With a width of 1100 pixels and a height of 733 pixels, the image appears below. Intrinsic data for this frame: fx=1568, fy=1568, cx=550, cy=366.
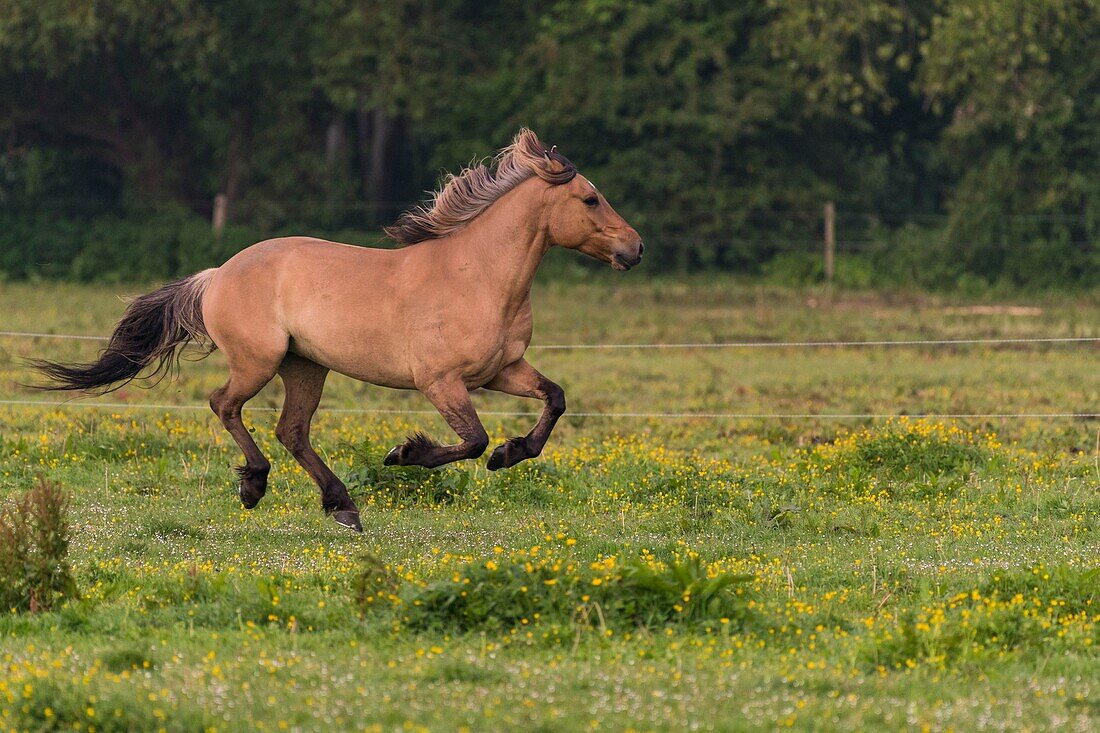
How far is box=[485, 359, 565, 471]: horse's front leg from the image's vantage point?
373 inches

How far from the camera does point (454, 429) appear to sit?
31.0 feet

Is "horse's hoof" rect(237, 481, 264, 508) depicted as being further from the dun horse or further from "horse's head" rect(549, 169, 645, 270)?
"horse's head" rect(549, 169, 645, 270)

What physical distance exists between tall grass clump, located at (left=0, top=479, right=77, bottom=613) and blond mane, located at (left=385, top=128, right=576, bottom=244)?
312 centimetres

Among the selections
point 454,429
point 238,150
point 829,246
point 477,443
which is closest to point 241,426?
point 454,429

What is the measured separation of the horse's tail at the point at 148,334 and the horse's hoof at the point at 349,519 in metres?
1.61

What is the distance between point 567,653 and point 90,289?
25418 mm

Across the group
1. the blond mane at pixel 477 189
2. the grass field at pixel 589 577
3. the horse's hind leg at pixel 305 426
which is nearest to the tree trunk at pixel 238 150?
the grass field at pixel 589 577

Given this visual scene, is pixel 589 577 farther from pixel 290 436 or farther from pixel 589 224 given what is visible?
pixel 290 436

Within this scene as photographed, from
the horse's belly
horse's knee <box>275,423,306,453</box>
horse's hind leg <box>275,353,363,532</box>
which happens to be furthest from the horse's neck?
horse's knee <box>275,423,306,453</box>

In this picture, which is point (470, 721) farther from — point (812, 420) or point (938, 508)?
point (812, 420)

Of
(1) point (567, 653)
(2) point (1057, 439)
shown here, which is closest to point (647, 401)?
(2) point (1057, 439)

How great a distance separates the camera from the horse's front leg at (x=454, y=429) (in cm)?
939

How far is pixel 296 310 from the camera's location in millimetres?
9680

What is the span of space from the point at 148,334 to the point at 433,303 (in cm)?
235
